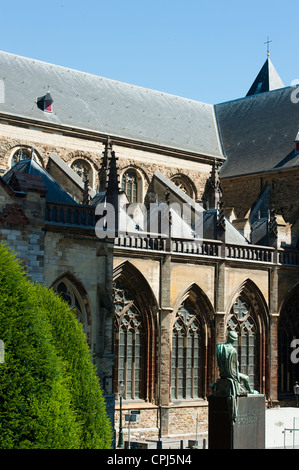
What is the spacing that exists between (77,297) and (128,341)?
7834mm

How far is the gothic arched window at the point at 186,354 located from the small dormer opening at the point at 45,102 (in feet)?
35.2

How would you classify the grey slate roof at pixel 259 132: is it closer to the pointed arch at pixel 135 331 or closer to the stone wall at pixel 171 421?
the pointed arch at pixel 135 331

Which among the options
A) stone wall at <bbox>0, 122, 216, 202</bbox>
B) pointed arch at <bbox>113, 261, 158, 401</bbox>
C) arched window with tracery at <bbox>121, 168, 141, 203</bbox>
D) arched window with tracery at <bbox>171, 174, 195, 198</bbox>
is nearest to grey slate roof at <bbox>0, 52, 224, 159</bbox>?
stone wall at <bbox>0, 122, 216, 202</bbox>

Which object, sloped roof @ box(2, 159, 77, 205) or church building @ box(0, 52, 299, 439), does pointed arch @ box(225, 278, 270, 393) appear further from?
sloped roof @ box(2, 159, 77, 205)

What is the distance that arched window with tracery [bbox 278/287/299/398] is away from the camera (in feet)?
117

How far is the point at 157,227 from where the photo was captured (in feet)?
106

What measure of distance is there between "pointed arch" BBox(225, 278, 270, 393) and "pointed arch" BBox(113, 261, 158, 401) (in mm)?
4388

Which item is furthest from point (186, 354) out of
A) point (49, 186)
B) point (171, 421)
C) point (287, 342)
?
point (49, 186)

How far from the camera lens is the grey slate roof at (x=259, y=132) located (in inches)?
1644

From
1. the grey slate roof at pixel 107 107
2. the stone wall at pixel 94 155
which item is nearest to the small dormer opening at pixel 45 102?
the grey slate roof at pixel 107 107

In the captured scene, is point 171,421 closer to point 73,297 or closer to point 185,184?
point 73,297

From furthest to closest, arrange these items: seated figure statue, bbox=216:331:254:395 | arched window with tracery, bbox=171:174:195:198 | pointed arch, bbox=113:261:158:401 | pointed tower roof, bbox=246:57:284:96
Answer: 1. pointed tower roof, bbox=246:57:284:96
2. arched window with tracery, bbox=171:174:195:198
3. pointed arch, bbox=113:261:158:401
4. seated figure statue, bbox=216:331:254:395

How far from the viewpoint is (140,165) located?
40250 mm
